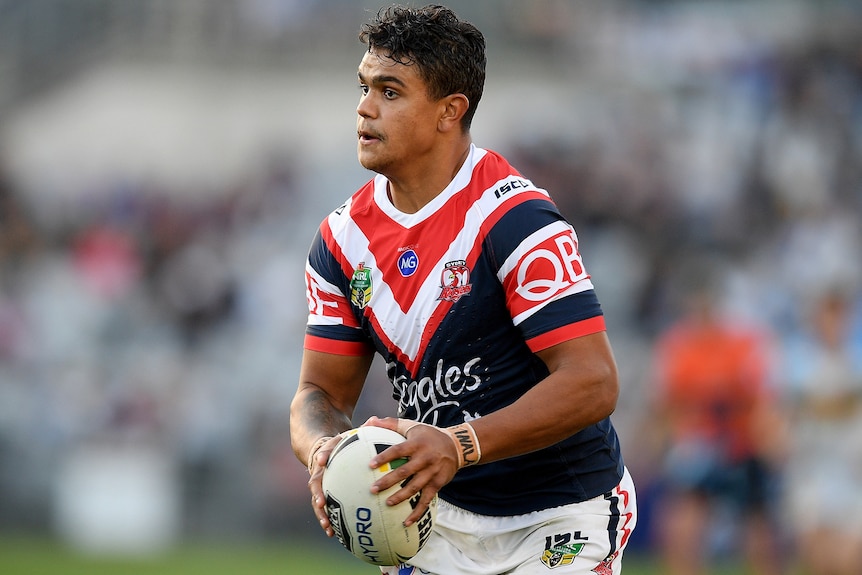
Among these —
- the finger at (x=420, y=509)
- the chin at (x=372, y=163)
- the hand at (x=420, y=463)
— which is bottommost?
the finger at (x=420, y=509)

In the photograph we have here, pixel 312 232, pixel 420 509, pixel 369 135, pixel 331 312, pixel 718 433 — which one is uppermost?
pixel 369 135

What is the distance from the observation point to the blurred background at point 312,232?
508 inches

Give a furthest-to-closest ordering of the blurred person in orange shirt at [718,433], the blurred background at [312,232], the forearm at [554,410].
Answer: the blurred background at [312,232], the blurred person in orange shirt at [718,433], the forearm at [554,410]

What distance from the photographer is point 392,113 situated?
175 inches

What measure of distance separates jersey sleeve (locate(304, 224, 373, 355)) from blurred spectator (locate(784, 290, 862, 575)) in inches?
238

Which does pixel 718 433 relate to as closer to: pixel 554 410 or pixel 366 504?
pixel 554 410

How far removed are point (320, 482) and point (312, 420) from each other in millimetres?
515

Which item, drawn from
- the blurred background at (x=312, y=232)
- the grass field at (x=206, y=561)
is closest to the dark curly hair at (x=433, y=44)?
the blurred background at (x=312, y=232)

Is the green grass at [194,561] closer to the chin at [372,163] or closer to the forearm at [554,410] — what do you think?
the chin at [372,163]

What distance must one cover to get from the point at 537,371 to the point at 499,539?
62 cm

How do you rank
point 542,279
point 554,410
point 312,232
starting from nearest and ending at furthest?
point 554,410 < point 542,279 < point 312,232

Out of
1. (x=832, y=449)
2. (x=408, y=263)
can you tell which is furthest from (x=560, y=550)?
(x=832, y=449)

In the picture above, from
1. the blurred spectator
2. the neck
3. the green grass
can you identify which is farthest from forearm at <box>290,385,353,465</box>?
the green grass

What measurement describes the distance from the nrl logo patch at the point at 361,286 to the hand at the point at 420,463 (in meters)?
0.81
